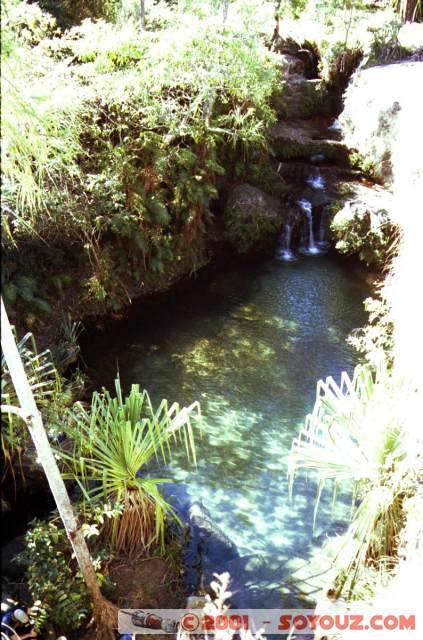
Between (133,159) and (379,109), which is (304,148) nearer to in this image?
(379,109)

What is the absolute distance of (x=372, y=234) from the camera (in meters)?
A: 11.9

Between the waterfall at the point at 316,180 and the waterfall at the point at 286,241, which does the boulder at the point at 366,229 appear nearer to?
the waterfall at the point at 286,241

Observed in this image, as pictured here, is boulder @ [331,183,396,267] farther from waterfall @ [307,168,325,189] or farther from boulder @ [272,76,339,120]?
boulder @ [272,76,339,120]

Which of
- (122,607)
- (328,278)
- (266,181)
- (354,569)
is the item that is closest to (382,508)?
(354,569)

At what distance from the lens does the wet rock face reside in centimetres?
1223

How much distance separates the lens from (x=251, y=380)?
8570mm

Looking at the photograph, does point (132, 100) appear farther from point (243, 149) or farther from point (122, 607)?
point (122, 607)

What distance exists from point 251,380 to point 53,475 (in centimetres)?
514

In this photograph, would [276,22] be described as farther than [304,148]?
Yes

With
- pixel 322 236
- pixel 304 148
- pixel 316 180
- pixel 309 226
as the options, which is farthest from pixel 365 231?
pixel 304 148

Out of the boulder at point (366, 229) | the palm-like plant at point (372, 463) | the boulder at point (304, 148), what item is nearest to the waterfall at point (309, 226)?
the boulder at point (366, 229)

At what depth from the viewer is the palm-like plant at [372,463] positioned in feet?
14.2

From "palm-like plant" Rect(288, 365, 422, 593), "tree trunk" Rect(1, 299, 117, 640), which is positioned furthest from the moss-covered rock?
"tree trunk" Rect(1, 299, 117, 640)

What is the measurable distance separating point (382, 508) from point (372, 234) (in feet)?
28.3
